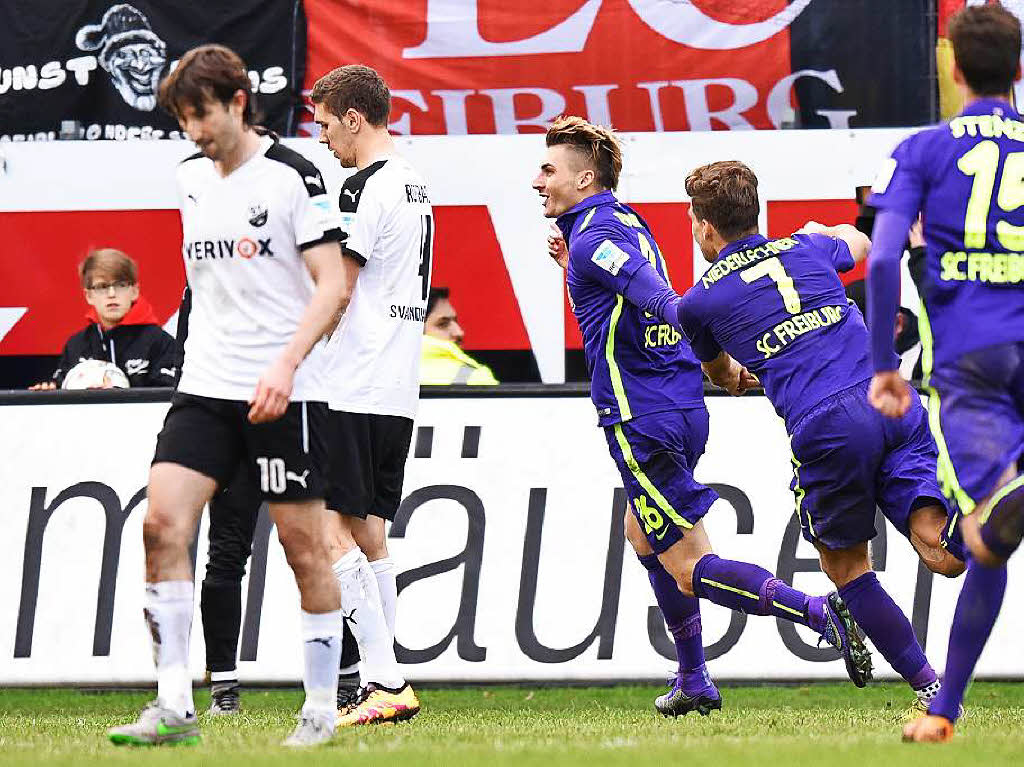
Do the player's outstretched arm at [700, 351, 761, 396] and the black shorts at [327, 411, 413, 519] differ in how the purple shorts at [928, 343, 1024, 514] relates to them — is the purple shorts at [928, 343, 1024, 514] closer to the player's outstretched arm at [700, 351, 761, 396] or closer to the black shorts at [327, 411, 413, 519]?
the player's outstretched arm at [700, 351, 761, 396]

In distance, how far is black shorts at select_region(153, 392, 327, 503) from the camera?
17.2ft

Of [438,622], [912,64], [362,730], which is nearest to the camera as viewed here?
[362,730]

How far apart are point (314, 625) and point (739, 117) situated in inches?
227

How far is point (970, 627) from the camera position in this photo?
5.07 metres

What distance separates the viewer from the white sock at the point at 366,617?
673 centimetres

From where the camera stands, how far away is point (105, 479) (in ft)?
27.8

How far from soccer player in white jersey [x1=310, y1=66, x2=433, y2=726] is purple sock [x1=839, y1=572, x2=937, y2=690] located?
66.1 inches

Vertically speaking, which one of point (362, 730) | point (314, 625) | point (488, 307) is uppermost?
point (488, 307)

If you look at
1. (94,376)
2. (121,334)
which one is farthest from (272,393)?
(121,334)

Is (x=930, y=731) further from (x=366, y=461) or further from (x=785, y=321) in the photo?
(x=366, y=461)

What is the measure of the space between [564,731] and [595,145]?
2.34 meters

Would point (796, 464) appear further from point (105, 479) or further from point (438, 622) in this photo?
point (105, 479)

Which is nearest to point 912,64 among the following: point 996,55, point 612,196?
point 612,196

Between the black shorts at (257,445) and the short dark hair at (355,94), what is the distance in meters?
2.00
